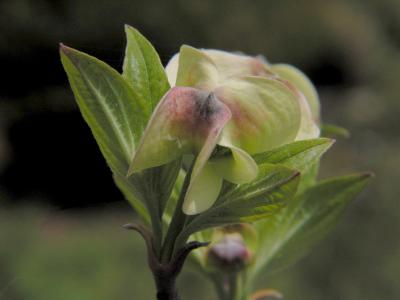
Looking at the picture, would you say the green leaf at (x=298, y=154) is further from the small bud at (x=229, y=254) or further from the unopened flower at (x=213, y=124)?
the small bud at (x=229, y=254)

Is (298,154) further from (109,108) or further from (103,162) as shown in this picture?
(103,162)

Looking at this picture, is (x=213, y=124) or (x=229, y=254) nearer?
(x=213, y=124)

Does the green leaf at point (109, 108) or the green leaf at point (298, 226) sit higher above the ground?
the green leaf at point (109, 108)

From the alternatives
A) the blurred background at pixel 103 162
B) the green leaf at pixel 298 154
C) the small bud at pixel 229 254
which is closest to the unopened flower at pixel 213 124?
the green leaf at pixel 298 154

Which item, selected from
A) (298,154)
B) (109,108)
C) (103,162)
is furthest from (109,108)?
(103,162)

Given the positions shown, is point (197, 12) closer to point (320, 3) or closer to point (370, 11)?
point (320, 3)
